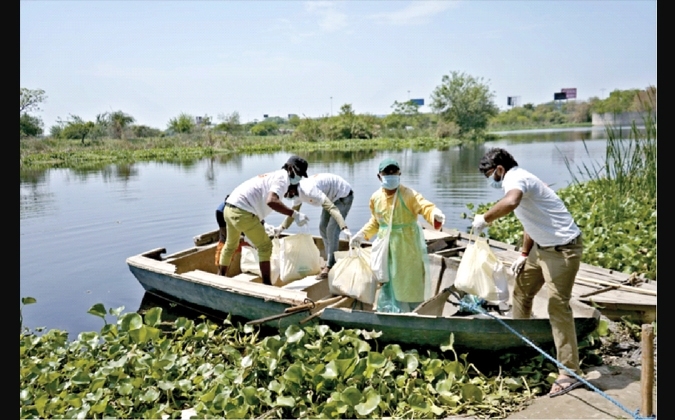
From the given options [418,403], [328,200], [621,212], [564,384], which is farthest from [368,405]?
[621,212]

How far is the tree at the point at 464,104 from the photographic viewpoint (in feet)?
177

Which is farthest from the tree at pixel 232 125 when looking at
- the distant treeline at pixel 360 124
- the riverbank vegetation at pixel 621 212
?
the riverbank vegetation at pixel 621 212

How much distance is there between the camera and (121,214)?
44.8 feet

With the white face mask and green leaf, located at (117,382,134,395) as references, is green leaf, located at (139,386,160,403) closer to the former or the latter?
green leaf, located at (117,382,134,395)

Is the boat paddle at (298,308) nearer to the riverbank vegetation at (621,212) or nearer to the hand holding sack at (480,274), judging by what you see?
the hand holding sack at (480,274)

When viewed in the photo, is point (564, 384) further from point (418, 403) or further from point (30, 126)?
point (30, 126)

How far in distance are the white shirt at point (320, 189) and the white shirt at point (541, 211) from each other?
2272mm

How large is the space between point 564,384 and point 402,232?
159 cm

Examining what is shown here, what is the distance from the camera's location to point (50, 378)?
162 inches

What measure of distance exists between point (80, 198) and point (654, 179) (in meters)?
14.5

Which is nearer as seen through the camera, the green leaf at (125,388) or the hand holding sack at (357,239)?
the green leaf at (125,388)

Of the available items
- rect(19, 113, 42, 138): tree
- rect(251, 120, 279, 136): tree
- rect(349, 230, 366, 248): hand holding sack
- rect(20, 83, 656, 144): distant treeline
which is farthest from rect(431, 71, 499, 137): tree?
rect(349, 230, 366, 248): hand holding sack

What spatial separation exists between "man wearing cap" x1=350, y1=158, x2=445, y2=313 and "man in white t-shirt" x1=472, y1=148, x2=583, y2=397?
2.39 ft

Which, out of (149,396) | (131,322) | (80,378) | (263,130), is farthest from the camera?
(263,130)
